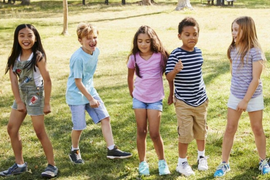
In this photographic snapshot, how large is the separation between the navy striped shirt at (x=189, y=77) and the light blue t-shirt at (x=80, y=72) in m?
0.93

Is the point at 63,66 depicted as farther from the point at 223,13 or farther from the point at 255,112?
the point at 223,13

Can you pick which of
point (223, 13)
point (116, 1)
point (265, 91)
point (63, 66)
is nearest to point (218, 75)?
point (265, 91)

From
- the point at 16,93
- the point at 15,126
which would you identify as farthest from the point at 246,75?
Answer: the point at 15,126

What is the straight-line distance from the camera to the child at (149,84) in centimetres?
432

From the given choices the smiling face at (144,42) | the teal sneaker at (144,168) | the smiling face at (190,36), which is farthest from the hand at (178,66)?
the teal sneaker at (144,168)

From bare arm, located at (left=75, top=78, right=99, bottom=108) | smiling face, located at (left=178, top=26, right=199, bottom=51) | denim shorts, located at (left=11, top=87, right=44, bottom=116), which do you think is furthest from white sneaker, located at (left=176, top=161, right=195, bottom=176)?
denim shorts, located at (left=11, top=87, right=44, bottom=116)

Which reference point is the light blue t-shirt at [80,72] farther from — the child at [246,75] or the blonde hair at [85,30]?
the child at [246,75]

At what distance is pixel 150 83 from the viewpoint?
4.38m

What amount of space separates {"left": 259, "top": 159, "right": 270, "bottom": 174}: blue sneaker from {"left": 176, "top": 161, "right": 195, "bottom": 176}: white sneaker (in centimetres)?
70

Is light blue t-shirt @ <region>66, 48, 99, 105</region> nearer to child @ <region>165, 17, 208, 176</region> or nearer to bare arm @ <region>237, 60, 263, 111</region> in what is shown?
child @ <region>165, 17, 208, 176</region>

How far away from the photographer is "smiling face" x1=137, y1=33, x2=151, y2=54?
4.29 m

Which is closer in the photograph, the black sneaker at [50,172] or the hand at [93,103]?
the black sneaker at [50,172]

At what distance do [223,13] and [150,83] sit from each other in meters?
16.7

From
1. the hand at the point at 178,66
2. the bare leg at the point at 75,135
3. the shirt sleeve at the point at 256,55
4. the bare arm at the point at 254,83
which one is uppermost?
the shirt sleeve at the point at 256,55
